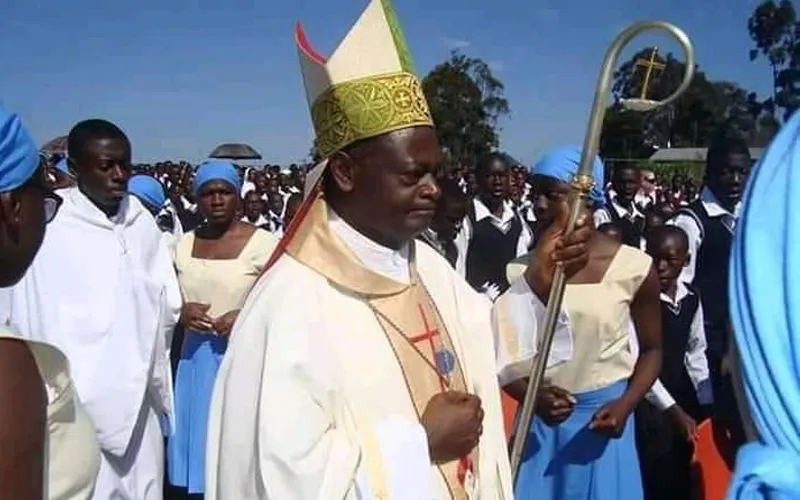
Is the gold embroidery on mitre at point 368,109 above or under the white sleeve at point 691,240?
above

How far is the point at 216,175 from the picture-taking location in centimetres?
637

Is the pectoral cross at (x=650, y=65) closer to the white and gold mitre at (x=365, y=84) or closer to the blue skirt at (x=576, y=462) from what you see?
the white and gold mitre at (x=365, y=84)

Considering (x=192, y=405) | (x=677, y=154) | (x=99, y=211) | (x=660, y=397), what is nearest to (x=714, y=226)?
(x=660, y=397)

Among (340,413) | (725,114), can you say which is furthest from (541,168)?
(725,114)

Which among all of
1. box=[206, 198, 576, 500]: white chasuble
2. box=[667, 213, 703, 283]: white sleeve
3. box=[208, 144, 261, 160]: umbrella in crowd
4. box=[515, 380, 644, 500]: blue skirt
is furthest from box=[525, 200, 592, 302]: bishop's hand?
box=[208, 144, 261, 160]: umbrella in crowd

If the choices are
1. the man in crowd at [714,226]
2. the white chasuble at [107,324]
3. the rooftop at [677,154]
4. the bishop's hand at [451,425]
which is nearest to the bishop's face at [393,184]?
the bishop's hand at [451,425]

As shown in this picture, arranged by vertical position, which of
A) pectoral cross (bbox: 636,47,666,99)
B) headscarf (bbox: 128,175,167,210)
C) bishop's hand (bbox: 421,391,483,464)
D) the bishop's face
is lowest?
bishop's hand (bbox: 421,391,483,464)

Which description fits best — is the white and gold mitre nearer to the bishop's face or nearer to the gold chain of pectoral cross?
the bishop's face

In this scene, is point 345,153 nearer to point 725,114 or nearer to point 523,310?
point 523,310

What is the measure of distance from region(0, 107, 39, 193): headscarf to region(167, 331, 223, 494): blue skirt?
3.78 metres

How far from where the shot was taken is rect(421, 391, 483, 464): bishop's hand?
240 centimetres

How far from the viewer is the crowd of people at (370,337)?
6.51 ft

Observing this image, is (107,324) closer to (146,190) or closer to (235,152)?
(146,190)

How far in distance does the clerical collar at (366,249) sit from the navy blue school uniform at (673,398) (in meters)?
2.38
